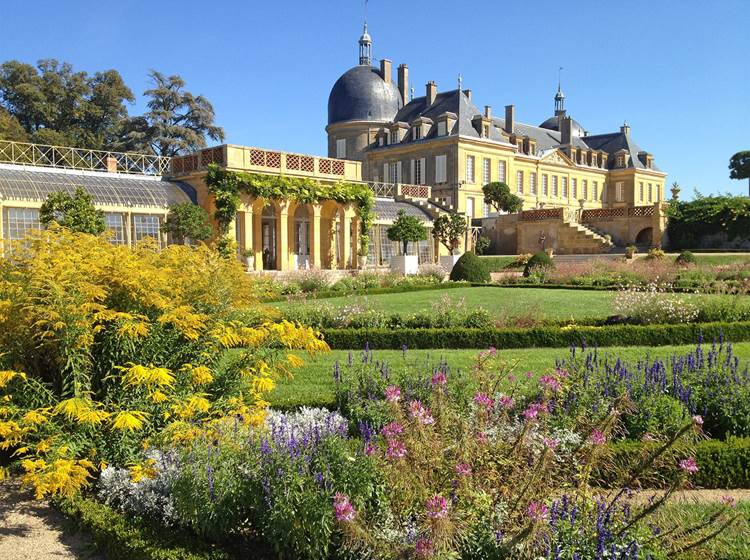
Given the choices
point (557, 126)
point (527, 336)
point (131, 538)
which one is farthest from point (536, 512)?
point (557, 126)

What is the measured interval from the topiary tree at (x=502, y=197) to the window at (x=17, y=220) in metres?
27.6

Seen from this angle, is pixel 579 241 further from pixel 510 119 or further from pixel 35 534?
pixel 35 534

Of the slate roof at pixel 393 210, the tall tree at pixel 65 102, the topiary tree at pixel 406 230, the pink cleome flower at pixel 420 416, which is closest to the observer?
the pink cleome flower at pixel 420 416

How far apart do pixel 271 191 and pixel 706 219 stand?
2454 centimetres

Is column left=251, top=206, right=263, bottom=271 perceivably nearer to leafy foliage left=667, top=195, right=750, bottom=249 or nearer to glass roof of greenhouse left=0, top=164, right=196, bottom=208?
glass roof of greenhouse left=0, top=164, right=196, bottom=208

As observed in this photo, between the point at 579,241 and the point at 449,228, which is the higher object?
the point at 449,228

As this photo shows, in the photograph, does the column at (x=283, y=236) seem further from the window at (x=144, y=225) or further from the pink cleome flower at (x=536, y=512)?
the pink cleome flower at (x=536, y=512)

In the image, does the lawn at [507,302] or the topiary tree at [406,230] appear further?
the topiary tree at [406,230]

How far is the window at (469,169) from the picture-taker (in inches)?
1607

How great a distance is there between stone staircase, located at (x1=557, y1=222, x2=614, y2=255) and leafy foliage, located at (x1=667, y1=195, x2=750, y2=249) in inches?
147

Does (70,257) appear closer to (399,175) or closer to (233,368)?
(233,368)

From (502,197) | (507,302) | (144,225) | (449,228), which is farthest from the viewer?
(502,197)

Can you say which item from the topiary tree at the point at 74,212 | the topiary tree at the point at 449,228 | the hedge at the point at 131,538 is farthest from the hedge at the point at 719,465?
the topiary tree at the point at 449,228

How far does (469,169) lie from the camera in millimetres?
41062
